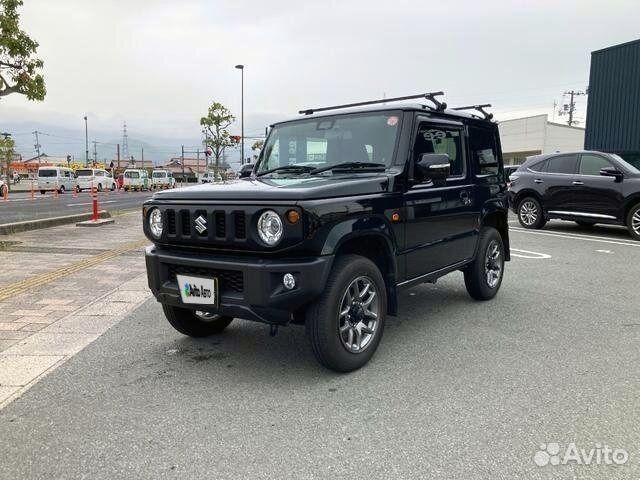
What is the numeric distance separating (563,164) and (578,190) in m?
0.75

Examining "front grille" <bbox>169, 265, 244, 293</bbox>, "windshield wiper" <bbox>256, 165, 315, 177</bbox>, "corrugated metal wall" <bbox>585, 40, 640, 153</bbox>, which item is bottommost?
"front grille" <bbox>169, 265, 244, 293</bbox>

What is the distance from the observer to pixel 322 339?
11.0 feet

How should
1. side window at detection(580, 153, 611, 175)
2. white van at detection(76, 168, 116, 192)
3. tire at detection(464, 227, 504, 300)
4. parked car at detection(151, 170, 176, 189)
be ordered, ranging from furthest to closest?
parked car at detection(151, 170, 176, 189)
white van at detection(76, 168, 116, 192)
side window at detection(580, 153, 611, 175)
tire at detection(464, 227, 504, 300)

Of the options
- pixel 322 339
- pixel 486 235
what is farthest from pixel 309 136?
pixel 486 235

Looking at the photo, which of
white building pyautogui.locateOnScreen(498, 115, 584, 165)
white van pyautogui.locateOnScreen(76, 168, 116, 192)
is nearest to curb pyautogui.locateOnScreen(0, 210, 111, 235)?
white van pyautogui.locateOnScreen(76, 168, 116, 192)

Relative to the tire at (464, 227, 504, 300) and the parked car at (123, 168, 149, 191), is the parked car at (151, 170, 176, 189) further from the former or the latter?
the tire at (464, 227, 504, 300)

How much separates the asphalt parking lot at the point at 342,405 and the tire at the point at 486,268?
0.48 meters

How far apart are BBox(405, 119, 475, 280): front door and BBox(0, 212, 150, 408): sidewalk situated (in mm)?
2820

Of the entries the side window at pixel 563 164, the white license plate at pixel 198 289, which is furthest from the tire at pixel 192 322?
the side window at pixel 563 164

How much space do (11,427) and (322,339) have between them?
71.5 inches

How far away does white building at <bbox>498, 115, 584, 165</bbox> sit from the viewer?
4806 centimetres

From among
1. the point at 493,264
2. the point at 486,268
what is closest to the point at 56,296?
the point at 486,268

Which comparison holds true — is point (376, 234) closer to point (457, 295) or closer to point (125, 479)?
point (125, 479)

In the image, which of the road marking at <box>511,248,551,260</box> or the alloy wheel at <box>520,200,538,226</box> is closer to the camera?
the road marking at <box>511,248,551,260</box>
